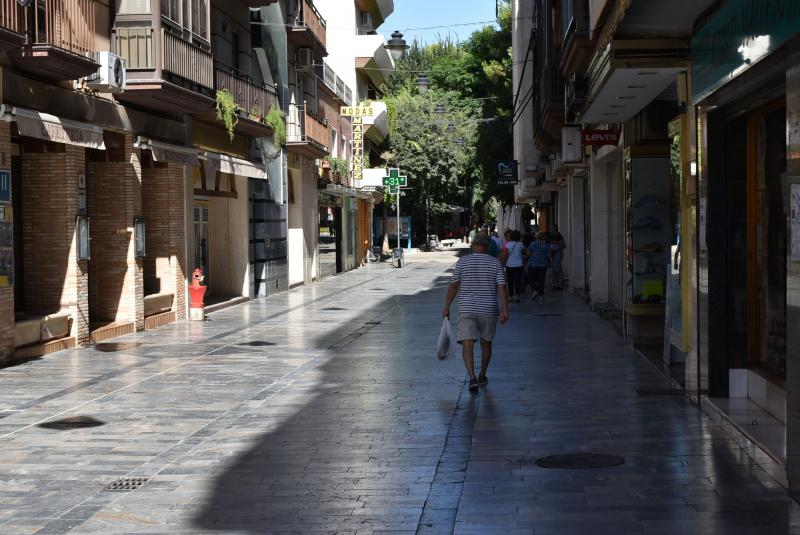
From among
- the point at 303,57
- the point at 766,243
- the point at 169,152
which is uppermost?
the point at 303,57

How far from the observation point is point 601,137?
727 inches

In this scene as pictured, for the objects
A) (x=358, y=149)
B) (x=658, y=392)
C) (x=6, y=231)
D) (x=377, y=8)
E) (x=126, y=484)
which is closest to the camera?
(x=126, y=484)

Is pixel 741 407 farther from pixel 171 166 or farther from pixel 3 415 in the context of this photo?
pixel 171 166

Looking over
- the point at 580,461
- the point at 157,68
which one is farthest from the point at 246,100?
the point at 580,461

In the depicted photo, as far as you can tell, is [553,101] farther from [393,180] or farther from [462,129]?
[462,129]

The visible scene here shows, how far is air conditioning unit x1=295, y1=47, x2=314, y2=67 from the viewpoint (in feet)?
112

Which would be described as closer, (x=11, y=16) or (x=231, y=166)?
(x=11, y=16)

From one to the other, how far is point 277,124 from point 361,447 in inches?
807

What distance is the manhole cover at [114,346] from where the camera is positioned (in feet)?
54.5

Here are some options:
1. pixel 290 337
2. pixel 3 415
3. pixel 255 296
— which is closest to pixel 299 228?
pixel 255 296

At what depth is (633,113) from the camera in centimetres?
1468

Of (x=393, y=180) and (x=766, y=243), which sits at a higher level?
(x=393, y=180)

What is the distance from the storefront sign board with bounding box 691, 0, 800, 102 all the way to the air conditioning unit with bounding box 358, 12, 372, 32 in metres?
43.8

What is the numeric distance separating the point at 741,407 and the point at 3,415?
6863 mm
